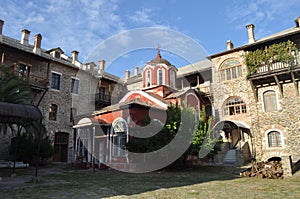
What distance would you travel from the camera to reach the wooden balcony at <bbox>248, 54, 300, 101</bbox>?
16734mm

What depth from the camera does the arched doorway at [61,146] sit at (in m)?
21.0

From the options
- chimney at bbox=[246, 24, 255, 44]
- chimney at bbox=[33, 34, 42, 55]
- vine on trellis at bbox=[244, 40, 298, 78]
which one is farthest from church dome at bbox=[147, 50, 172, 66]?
chimney at bbox=[33, 34, 42, 55]

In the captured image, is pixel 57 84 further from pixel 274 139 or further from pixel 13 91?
pixel 274 139

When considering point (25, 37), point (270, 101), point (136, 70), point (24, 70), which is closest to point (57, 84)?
point (24, 70)

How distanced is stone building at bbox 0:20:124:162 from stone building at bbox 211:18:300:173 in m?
12.5

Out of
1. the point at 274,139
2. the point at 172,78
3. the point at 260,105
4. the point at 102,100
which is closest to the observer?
the point at 274,139

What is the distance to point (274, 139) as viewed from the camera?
58.0 feet

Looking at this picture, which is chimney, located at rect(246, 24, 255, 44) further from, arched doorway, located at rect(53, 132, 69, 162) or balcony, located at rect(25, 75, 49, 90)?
arched doorway, located at rect(53, 132, 69, 162)

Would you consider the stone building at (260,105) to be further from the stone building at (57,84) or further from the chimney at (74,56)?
the chimney at (74,56)

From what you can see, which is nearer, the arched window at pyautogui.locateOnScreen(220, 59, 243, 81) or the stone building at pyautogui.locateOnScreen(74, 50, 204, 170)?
the stone building at pyautogui.locateOnScreen(74, 50, 204, 170)

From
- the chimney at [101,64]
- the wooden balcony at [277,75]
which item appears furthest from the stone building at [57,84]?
the wooden balcony at [277,75]

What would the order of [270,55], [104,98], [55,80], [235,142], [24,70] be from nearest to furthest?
1. [270,55]
2. [235,142]
3. [24,70]
4. [55,80]
5. [104,98]

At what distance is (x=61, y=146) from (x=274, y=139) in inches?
701

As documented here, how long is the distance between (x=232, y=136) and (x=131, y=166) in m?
9.68
